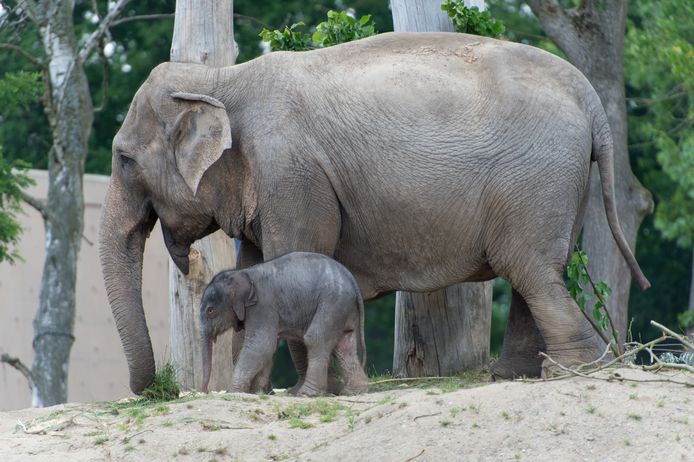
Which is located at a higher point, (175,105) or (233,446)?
(175,105)

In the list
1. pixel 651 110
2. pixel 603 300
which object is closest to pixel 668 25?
pixel 651 110

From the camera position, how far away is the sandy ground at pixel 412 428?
25.5 feet

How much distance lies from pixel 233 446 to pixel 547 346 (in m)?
2.58

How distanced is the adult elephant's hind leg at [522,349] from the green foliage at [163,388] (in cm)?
213

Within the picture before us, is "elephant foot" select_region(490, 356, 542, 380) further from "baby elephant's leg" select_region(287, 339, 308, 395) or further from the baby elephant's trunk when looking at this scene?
the baby elephant's trunk

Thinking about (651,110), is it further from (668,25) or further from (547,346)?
(547,346)

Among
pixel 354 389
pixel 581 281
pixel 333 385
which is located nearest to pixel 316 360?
pixel 354 389

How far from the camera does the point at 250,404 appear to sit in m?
8.80

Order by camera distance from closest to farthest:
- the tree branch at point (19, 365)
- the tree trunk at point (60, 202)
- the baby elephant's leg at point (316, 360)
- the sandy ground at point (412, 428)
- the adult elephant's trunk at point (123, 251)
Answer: the sandy ground at point (412, 428) → the baby elephant's leg at point (316, 360) → the adult elephant's trunk at point (123, 251) → the tree branch at point (19, 365) → the tree trunk at point (60, 202)

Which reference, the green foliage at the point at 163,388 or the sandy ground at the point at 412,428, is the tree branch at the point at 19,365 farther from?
the sandy ground at the point at 412,428

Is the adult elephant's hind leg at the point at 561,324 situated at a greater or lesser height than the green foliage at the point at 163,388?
greater

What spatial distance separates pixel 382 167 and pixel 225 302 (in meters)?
1.38

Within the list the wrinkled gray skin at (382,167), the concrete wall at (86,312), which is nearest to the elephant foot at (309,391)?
the wrinkled gray skin at (382,167)

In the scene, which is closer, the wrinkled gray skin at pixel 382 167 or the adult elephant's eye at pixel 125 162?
the wrinkled gray skin at pixel 382 167
